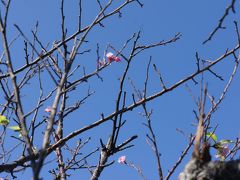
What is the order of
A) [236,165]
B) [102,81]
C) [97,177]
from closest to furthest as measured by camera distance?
[236,165] < [97,177] < [102,81]

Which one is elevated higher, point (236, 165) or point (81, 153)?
point (81, 153)

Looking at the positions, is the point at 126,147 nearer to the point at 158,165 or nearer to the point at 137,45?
the point at 158,165

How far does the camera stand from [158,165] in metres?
3.13

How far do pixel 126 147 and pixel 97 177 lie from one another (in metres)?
0.41

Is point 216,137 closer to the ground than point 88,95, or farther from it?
closer to the ground

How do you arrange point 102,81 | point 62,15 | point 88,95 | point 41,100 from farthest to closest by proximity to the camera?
point 88,95
point 41,100
point 102,81
point 62,15

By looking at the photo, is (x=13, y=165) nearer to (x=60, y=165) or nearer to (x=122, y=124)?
(x=122, y=124)

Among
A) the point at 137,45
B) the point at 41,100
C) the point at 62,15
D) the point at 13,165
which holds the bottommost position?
the point at 13,165

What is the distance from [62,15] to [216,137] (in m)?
1.99

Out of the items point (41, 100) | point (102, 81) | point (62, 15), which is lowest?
point (62, 15)

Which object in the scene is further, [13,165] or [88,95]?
[88,95]

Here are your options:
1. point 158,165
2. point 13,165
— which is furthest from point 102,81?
point 13,165

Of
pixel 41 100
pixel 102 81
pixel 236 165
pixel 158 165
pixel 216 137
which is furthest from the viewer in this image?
pixel 41 100

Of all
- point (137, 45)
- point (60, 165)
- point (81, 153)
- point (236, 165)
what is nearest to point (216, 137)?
point (137, 45)
